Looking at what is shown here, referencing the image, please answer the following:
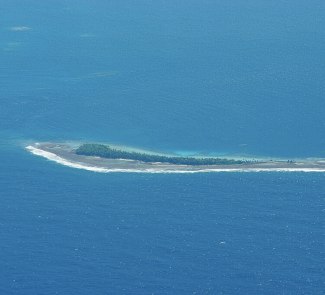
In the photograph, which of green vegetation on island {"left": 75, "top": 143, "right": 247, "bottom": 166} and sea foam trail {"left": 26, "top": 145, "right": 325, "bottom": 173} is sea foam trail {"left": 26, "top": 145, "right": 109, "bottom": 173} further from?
green vegetation on island {"left": 75, "top": 143, "right": 247, "bottom": 166}

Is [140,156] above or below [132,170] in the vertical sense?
above

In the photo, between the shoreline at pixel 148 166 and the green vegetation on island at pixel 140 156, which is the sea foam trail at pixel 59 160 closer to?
the shoreline at pixel 148 166

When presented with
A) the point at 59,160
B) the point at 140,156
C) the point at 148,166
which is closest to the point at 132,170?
the point at 148,166

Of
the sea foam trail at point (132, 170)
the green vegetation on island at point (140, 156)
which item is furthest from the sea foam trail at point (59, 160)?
the green vegetation on island at point (140, 156)

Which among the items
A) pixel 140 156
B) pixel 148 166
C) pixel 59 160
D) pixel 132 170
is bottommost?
pixel 132 170

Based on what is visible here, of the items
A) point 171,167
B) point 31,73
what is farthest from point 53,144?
point 31,73

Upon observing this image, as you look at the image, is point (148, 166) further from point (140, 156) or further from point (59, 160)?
point (59, 160)
